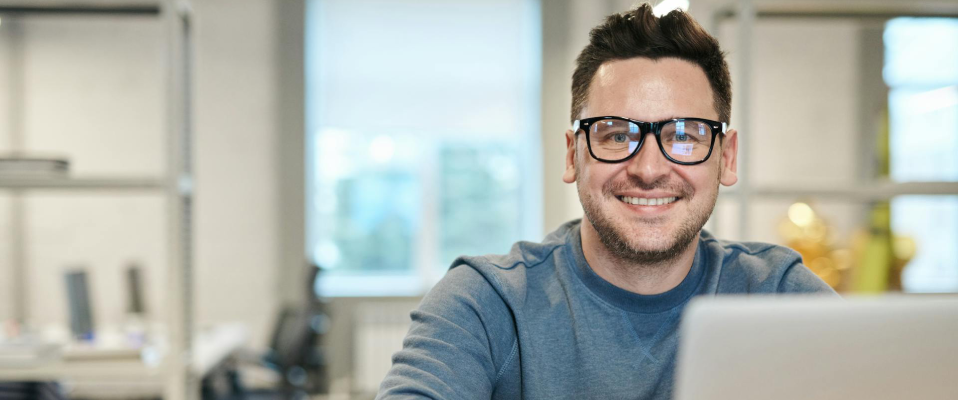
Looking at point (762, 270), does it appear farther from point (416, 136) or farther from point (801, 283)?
point (416, 136)

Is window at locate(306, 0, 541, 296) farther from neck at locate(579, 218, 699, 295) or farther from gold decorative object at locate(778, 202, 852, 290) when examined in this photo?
neck at locate(579, 218, 699, 295)

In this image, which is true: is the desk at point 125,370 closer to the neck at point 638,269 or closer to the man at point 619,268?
the man at point 619,268

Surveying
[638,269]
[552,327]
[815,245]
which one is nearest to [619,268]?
[638,269]

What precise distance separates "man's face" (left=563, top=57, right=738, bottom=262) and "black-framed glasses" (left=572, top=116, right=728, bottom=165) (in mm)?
10

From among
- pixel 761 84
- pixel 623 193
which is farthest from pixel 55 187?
pixel 761 84

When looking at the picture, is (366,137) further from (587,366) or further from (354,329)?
(587,366)

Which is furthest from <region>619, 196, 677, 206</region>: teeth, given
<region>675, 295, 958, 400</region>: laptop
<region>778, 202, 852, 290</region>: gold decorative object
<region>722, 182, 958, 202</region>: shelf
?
<region>778, 202, 852, 290</region>: gold decorative object

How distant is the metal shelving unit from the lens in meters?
1.95

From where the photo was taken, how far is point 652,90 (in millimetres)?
1069

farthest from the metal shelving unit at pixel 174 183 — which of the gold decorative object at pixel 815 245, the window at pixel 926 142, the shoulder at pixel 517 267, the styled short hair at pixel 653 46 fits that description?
the window at pixel 926 142

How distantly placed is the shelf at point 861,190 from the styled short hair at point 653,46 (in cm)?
102

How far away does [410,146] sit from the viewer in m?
4.88

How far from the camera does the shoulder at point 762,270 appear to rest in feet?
3.73

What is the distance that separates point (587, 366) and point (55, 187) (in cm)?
163
